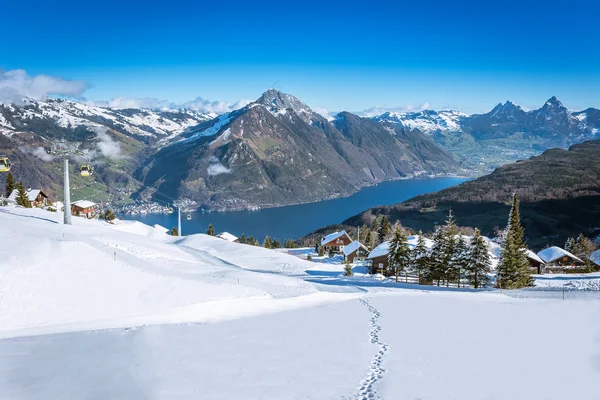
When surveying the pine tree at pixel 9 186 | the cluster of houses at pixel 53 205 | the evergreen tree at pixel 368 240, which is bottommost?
the evergreen tree at pixel 368 240

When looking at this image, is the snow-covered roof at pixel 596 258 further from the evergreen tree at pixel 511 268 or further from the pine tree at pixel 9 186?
the pine tree at pixel 9 186

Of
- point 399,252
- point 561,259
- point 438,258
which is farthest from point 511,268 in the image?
point 561,259

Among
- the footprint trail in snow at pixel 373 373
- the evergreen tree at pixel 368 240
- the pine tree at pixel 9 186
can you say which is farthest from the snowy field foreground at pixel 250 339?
the pine tree at pixel 9 186

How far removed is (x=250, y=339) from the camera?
15055mm

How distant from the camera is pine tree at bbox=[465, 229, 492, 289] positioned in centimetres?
3812

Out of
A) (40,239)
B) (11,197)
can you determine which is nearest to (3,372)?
(40,239)

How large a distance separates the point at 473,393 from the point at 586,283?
1434 inches

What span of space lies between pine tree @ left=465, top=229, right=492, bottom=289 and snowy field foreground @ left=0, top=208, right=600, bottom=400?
34.6ft

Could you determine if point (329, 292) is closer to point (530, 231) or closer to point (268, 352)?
point (268, 352)

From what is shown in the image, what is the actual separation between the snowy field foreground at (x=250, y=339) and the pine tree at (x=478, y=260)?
10.6 metres

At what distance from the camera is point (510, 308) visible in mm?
22359

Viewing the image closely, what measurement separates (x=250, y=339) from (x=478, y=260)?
3003 cm

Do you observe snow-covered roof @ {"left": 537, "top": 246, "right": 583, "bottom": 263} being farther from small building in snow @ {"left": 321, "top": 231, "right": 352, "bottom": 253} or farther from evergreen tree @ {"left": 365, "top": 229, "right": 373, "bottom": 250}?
small building in snow @ {"left": 321, "top": 231, "right": 352, "bottom": 253}

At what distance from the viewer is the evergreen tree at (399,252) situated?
43625 mm
